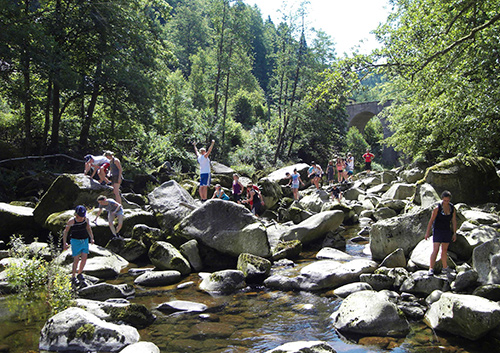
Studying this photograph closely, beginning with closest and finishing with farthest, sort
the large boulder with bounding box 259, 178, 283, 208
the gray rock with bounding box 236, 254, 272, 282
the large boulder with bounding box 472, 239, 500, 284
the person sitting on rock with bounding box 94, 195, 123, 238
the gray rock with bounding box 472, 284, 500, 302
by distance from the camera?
the gray rock with bounding box 472, 284, 500, 302 → the large boulder with bounding box 472, 239, 500, 284 → the gray rock with bounding box 236, 254, 272, 282 → the person sitting on rock with bounding box 94, 195, 123, 238 → the large boulder with bounding box 259, 178, 283, 208

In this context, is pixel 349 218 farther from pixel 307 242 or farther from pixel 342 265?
pixel 342 265

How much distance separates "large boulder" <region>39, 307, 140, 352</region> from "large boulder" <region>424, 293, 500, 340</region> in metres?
4.58

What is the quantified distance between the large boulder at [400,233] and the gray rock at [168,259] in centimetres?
476

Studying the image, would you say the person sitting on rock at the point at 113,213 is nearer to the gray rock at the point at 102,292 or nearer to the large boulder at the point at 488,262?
Result: the gray rock at the point at 102,292

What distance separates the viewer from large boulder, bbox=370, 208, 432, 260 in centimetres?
916

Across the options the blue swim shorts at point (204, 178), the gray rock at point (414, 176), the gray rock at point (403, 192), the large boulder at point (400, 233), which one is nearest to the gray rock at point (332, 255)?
the large boulder at point (400, 233)

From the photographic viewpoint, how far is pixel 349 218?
15.4 m

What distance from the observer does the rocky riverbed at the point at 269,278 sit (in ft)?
18.4

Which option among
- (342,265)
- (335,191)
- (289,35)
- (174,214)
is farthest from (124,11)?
(289,35)

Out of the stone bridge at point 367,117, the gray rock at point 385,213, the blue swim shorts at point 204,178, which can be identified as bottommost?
→ the gray rock at point 385,213

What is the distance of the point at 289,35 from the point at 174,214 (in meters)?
26.7

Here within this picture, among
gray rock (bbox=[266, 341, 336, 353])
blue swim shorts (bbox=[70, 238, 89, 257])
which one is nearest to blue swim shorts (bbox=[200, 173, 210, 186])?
blue swim shorts (bbox=[70, 238, 89, 257])

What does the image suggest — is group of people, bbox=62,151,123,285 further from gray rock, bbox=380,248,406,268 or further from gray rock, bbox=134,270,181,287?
gray rock, bbox=380,248,406,268

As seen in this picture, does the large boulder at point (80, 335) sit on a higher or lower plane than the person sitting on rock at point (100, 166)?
lower
